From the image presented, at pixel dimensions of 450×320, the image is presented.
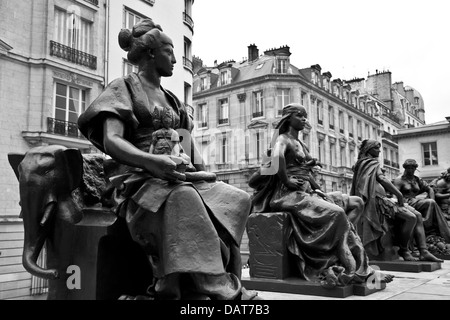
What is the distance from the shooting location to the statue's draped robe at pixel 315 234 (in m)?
4.91

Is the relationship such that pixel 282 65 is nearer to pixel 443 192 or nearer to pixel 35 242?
pixel 443 192

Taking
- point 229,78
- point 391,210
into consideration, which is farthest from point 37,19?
point 229,78

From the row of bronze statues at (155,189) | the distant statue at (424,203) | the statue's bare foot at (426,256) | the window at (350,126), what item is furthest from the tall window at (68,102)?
the window at (350,126)

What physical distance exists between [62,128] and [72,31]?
12.7 ft

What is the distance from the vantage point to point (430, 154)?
26859 mm

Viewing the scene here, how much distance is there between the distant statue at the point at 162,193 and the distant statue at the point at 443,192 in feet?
28.1

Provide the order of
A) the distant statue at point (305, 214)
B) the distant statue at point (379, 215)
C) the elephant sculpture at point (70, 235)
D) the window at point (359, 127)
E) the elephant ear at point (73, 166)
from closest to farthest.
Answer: the elephant sculpture at point (70, 235), the elephant ear at point (73, 166), the distant statue at point (305, 214), the distant statue at point (379, 215), the window at point (359, 127)

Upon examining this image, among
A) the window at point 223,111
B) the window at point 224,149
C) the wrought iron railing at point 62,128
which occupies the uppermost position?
the window at point 223,111

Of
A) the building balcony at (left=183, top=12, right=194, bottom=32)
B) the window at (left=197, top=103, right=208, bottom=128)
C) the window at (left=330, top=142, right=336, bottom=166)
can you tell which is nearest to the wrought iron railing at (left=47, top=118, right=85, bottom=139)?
the building balcony at (left=183, top=12, right=194, bottom=32)

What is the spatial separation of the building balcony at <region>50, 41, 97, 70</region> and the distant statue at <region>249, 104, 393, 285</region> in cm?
1181

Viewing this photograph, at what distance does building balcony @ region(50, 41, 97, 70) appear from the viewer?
49.5ft

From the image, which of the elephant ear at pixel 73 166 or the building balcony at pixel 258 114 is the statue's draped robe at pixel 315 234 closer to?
the elephant ear at pixel 73 166

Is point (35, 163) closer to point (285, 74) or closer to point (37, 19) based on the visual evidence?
point (37, 19)
